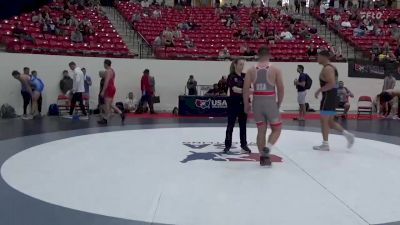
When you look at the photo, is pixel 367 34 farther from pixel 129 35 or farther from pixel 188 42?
pixel 129 35

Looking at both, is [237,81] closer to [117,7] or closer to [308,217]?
[308,217]

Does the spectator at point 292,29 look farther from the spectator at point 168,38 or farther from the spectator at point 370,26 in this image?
the spectator at point 168,38

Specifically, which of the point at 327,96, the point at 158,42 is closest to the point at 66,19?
the point at 158,42

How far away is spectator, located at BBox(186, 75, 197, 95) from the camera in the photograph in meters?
16.0

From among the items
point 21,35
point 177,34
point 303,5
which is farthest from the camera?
point 303,5

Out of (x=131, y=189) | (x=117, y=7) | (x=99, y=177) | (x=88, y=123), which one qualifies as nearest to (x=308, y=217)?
(x=131, y=189)

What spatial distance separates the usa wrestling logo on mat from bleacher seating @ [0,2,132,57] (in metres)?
7.74

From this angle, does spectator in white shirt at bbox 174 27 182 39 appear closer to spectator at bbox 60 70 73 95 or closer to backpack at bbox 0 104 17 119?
spectator at bbox 60 70 73 95

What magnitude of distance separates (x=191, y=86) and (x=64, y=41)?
14.7ft

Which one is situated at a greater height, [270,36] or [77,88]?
[270,36]

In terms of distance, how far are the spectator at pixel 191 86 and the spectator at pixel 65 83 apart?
383cm

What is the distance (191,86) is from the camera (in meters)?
16.0

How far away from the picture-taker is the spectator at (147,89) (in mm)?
15273

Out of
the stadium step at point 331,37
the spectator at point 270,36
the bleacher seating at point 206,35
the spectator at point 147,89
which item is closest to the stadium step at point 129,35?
the bleacher seating at point 206,35
